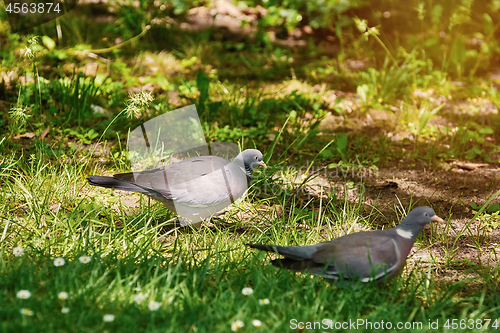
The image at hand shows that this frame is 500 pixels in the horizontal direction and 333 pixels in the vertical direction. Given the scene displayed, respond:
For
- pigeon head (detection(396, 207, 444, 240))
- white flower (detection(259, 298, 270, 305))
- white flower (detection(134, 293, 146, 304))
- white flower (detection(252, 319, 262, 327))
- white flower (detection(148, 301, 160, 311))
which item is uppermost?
pigeon head (detection(396, 207, 444, 240))

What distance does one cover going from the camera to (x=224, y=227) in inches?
122

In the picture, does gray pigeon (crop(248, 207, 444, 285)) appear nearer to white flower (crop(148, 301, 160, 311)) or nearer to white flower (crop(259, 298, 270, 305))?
white flower (crop(259, 298, 270, 305))

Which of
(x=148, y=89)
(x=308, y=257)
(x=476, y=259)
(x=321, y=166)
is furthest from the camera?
(x=148, y=89)

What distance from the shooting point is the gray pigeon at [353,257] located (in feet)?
7.34

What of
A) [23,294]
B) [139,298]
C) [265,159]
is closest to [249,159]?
[265,159]

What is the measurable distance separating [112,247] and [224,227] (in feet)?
2.66

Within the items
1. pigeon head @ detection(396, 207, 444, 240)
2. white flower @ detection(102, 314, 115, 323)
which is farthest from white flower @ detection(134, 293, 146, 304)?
pigeon head @ detection(396, 207, 444, 240)

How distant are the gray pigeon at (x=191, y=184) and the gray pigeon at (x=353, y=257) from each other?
73 centimetres

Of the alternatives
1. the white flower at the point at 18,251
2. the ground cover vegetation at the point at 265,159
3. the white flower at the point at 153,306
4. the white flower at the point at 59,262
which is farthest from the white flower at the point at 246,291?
the white flower at the point at 18,251

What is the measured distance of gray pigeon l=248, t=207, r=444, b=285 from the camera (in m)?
2.24

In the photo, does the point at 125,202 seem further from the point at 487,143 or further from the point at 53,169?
the point at 487,143

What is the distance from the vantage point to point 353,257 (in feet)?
7.39

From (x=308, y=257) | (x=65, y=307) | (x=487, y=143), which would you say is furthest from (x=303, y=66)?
(x=65, y=307)

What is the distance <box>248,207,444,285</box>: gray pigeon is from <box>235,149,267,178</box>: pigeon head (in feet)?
3.20
